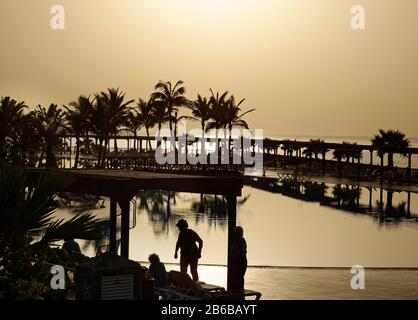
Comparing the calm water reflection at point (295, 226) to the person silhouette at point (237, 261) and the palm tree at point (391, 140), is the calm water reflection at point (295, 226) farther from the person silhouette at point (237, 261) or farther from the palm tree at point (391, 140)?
the palm tree at point (391, 140)

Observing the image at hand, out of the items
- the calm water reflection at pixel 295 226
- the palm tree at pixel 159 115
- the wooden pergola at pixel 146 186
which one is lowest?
the calm water reflection at pixel 295 226

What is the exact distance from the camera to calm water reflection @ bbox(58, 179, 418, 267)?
19000 mm

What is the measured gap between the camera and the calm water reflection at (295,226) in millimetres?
19000

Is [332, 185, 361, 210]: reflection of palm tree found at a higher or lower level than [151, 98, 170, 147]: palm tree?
lower

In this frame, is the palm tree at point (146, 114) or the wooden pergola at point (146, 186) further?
the palm tree at point (146, 114)

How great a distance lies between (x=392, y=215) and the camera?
30719 mm

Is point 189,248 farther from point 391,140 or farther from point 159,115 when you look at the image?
point 159,115

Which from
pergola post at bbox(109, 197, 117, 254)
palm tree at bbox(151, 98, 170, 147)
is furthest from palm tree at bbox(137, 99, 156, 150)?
pergola post at bbox(109, 197, 117, 254)

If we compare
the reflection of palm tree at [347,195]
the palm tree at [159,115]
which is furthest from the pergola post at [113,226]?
the palm tree at [159,115]

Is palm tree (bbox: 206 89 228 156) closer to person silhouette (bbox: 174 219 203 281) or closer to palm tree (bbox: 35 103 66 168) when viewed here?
palm tree (bbox: 35 103 66 168)

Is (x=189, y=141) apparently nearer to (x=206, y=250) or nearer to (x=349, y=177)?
(x=349, y=177)

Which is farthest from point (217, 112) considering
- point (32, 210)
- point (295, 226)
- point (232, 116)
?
point (32, 210)

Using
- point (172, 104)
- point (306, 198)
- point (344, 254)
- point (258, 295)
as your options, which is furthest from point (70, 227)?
point (172, 104)

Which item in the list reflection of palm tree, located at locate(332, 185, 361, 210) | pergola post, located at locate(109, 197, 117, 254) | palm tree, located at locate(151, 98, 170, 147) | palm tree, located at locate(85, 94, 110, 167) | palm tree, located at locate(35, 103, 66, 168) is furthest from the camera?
palm tree, located at locate(151, 98, 170, 147)
